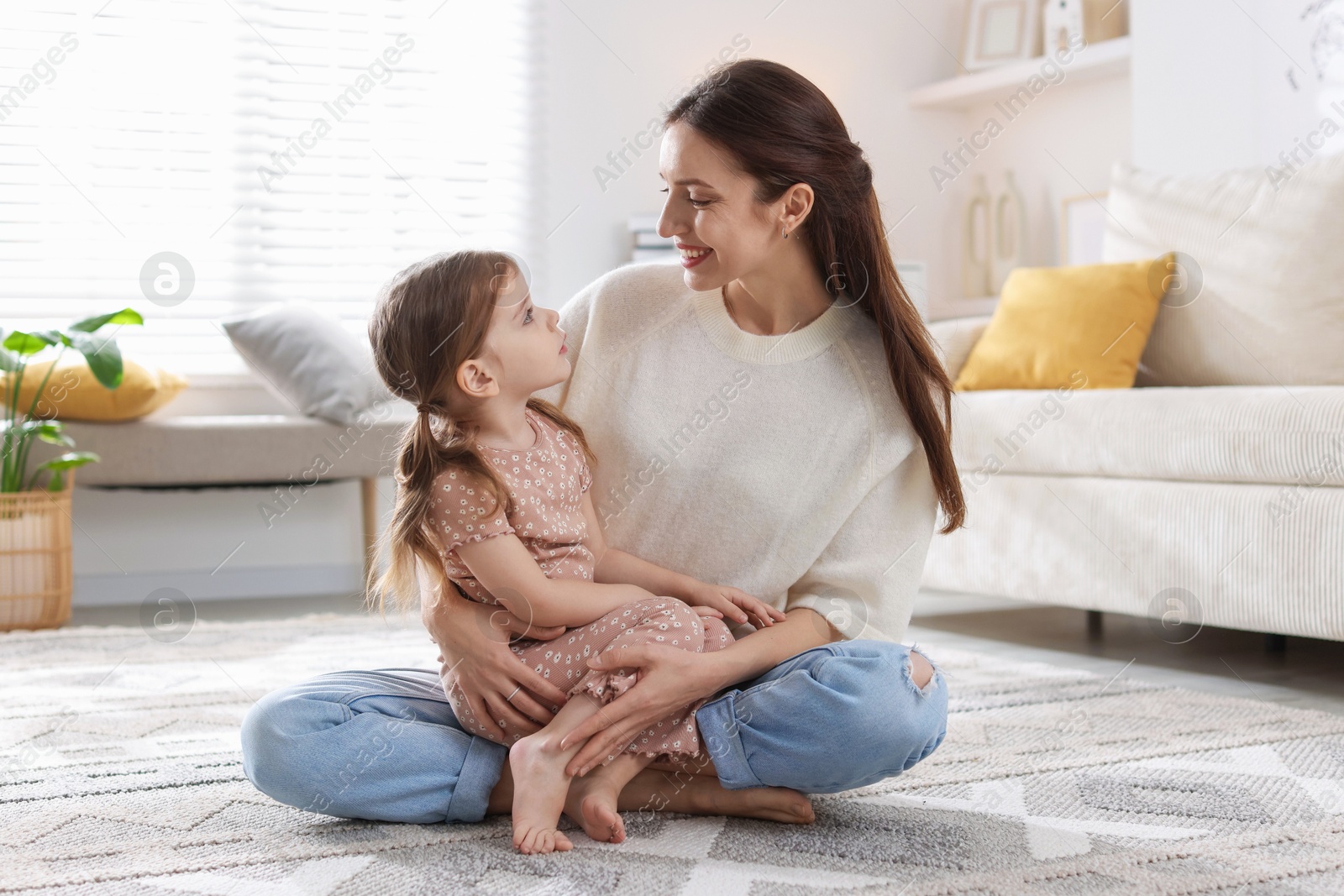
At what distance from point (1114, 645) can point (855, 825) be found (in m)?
1.29

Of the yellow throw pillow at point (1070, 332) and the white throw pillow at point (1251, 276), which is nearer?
the white throw pillow at point (1251, 276)

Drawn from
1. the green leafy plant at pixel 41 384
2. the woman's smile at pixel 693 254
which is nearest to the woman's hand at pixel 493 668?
the woman's smile at pixel 693 254

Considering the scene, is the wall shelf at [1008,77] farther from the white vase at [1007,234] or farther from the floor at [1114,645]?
the floor at [1114,645]

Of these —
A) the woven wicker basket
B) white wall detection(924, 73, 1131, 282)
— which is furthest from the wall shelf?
the woven wicker basket

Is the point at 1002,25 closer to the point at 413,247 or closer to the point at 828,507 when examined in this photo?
the point at 413,247

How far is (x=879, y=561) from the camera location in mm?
1285

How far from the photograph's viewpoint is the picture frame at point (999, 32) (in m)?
3.84

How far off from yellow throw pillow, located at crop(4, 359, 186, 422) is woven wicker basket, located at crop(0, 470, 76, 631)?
7.7 inches

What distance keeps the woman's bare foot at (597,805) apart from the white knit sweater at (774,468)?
9.2 inches

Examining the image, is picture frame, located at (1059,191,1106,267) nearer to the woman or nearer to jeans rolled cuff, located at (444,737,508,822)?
the woman

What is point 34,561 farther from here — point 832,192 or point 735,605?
point 832,192

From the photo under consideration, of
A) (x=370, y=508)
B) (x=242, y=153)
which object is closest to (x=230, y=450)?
(x=370, y=508)

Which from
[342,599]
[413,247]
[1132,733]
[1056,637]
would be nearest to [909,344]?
[1132,733]

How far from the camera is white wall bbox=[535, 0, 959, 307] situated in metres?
3.79
